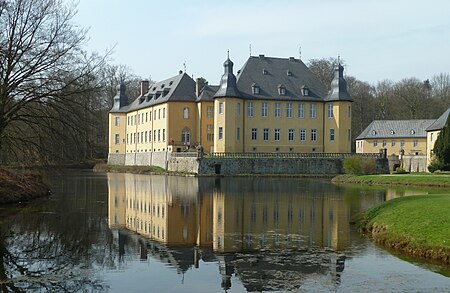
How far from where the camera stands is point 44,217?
1852 cm

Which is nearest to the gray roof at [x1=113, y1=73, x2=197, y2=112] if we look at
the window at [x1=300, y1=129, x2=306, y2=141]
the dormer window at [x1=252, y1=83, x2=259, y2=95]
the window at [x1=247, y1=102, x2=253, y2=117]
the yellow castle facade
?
the yellow castle facade

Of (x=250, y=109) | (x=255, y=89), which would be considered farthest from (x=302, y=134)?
(x=255, y=89)

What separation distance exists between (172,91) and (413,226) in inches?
1889

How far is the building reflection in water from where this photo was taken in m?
11.2

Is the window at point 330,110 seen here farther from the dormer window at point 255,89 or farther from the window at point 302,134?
the dormer window at point 255,89

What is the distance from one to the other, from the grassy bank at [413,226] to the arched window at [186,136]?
1647 inches

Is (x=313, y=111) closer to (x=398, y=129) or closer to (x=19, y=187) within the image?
(x=398, y=129)

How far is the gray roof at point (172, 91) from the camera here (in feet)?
194

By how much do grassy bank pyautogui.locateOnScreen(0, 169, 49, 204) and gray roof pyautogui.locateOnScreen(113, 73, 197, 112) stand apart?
32690 millimetres

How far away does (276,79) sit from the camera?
190ft

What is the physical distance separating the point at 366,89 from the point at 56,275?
79091mm

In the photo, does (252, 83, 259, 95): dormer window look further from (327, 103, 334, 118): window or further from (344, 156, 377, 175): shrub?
(344, 156, 377, 175): shrub

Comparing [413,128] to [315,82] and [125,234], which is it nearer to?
[315,82]

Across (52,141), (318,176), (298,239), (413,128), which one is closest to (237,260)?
(298,239)
